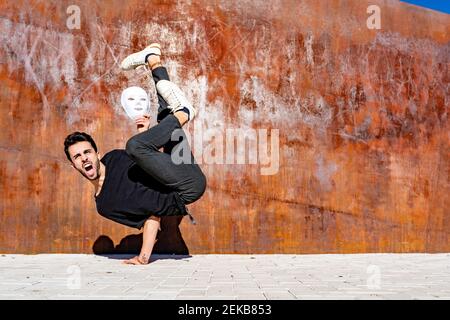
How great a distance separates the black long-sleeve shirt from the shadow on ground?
2.63 ft

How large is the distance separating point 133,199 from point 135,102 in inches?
43.6

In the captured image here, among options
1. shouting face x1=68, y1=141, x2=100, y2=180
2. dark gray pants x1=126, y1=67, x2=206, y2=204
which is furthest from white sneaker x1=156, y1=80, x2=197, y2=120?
shouting face x1=68, y1=141, x2=100, y2=180

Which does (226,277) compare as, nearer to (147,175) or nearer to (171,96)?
(147,175)

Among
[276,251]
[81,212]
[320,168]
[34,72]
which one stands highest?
[34,72]

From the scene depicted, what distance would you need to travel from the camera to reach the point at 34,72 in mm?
5227

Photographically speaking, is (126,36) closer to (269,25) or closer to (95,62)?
(95,62)

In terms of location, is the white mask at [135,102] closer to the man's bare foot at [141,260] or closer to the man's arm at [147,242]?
the man's arm at [147,242]

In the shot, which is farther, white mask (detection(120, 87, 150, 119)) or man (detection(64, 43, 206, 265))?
white mask (detection(120, 87, 150, 119))

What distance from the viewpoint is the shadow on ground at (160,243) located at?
5.01 metres

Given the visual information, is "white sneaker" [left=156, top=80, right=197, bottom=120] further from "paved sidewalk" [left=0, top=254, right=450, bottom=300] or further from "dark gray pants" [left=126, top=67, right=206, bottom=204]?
"paved sidewalk" [left=0, top=254, right=450, bottom=300]

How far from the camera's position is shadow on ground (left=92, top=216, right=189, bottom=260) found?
501cm

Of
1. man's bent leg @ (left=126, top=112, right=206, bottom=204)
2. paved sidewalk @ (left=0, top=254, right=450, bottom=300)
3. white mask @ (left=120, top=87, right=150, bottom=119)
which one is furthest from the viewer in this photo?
white mask @ (left=120, top=87, right=150, bottom=119)
